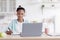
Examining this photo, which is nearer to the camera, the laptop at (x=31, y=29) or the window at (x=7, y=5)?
the laptop at (x=31, y=29)

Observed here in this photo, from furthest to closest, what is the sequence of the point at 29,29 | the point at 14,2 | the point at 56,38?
the point at 14,2 < the point at 29,29 < the point at 56,38

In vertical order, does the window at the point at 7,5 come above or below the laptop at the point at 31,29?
above

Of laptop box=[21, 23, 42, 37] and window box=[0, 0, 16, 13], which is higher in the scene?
window box=[0, 0, 16, 13]

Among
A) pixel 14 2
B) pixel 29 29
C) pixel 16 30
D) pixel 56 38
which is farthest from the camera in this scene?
pixel 14 2

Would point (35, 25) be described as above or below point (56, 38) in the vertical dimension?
above

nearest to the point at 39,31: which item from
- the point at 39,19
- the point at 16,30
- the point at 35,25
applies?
the point at 35,25

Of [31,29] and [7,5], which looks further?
[7,5]

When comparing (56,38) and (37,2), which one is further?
(37,2)

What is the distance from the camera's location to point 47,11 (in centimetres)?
396

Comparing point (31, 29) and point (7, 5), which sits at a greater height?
point (7, 5)

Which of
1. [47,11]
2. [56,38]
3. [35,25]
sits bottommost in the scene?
[56,38]

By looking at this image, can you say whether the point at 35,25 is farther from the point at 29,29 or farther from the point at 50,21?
the point at 50,21

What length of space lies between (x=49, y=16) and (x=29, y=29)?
2.08 m

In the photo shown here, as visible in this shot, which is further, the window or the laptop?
the window
